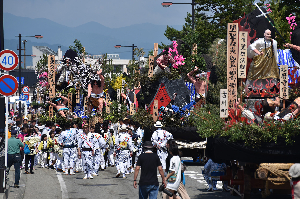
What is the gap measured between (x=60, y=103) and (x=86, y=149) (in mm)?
10375

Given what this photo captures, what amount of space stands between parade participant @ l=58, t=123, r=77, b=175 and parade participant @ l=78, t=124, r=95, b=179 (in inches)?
31.5

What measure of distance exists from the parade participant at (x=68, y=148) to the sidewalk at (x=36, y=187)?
1.94ft

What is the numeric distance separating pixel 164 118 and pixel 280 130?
411 inches

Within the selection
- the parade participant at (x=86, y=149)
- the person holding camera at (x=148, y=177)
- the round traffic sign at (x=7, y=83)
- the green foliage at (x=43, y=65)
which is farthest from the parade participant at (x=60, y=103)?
the person holding camera at (x=148, y=177)

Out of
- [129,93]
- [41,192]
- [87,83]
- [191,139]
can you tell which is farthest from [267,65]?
[129,93]

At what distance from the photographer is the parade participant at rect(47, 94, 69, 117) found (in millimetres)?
26469

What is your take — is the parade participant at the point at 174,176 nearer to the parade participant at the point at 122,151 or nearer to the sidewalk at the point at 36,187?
the sidewalk at the point at 36,187

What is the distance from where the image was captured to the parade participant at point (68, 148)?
18031mm

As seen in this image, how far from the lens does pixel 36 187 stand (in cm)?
1459

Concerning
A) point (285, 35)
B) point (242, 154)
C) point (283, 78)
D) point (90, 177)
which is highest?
point (285, 35)

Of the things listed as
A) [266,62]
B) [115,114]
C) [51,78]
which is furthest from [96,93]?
[266,62]

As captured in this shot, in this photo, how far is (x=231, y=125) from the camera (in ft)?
35.5

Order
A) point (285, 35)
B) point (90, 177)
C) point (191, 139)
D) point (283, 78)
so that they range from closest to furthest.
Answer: point (283, 78)
point (90, 177)
point (191, 139)
point (285, 35)

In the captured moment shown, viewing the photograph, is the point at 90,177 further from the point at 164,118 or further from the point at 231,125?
the point at 231,125
